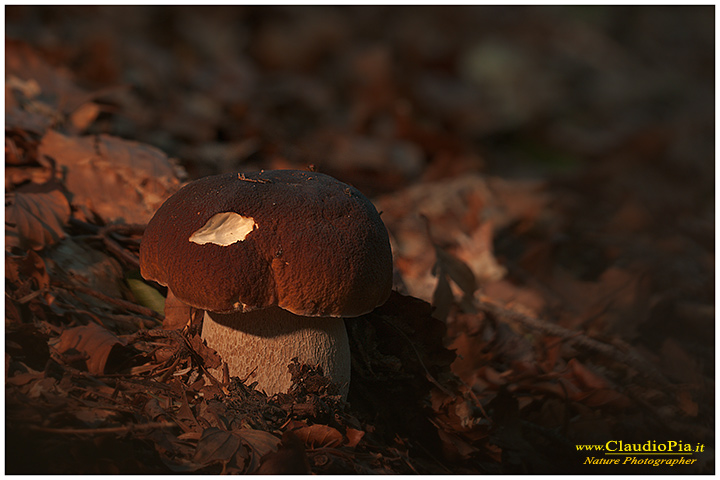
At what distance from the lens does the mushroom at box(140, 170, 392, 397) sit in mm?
1313

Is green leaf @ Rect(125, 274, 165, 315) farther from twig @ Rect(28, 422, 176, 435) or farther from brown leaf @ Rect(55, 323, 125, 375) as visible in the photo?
twig @ Rect(28, 422, 176, 435)

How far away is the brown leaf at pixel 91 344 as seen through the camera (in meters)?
1.41

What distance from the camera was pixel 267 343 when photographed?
146 centimetres

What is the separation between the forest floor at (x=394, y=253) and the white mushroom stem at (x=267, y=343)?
0.05 meters

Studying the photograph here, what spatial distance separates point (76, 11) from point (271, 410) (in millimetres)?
4899

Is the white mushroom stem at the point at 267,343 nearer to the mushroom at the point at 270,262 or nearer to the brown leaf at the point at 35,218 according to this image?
the mushroom at the point at 270,262

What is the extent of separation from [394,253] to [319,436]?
55.9 inches

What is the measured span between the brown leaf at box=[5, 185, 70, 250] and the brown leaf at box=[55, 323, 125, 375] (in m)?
0.40

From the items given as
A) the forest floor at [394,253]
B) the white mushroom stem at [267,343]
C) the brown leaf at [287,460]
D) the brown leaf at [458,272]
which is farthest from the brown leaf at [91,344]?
the brown leaf at [458,272]

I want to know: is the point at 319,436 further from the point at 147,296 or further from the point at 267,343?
the point at 147,296

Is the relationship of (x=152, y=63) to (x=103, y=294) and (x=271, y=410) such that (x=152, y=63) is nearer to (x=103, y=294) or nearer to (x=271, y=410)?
(x=103, y=294)

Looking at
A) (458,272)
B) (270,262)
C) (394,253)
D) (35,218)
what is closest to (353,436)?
(270,262)

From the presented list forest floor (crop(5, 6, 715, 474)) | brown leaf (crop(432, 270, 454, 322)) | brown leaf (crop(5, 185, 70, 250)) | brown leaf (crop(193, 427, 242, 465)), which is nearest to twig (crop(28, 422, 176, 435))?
forest floor (crop(5, 6, 715, 474))

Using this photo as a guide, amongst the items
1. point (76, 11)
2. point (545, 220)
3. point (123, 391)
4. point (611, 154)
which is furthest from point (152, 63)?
point (611, 154)
